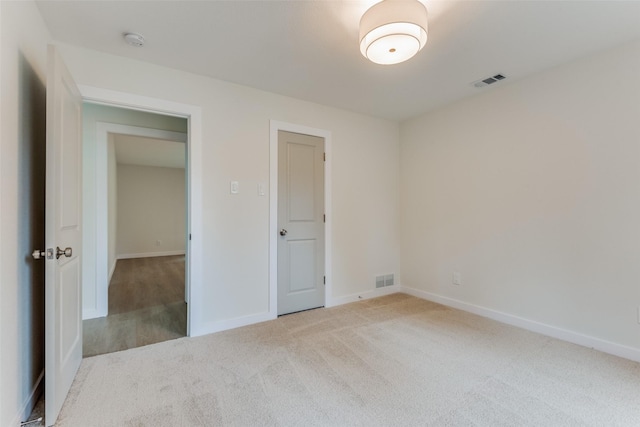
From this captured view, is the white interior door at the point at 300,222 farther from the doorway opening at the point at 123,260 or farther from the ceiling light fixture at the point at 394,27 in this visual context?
the ceiling light fixture at the point at 394,27

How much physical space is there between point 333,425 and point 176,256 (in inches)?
279

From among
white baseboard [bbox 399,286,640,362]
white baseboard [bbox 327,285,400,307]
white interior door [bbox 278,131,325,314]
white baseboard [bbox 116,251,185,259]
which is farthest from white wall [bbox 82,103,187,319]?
white baseboard [bbox 116,251,185,259]

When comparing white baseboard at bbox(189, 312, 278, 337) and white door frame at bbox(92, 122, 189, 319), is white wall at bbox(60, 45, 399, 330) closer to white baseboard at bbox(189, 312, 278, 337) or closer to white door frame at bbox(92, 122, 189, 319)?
white baseboard at bbox(189, 312, 278, 337)

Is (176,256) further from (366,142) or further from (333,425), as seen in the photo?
(333,425)

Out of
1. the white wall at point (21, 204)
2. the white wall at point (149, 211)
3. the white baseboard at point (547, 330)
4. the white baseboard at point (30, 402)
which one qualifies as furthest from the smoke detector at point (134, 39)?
the white wall at point (149, 211)

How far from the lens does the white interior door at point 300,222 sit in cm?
310

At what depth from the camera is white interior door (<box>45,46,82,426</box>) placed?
1.48 m

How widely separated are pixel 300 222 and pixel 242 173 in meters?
0.84

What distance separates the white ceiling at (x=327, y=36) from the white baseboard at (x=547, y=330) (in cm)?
230

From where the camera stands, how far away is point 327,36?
79.7 inches

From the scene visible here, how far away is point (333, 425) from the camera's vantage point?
1.48 m

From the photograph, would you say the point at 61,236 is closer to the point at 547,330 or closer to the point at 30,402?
the point at 30,402

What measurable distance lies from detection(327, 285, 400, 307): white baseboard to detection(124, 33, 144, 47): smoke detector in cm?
299

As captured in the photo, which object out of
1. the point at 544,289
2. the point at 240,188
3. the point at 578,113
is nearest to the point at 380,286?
the point at 544,289
